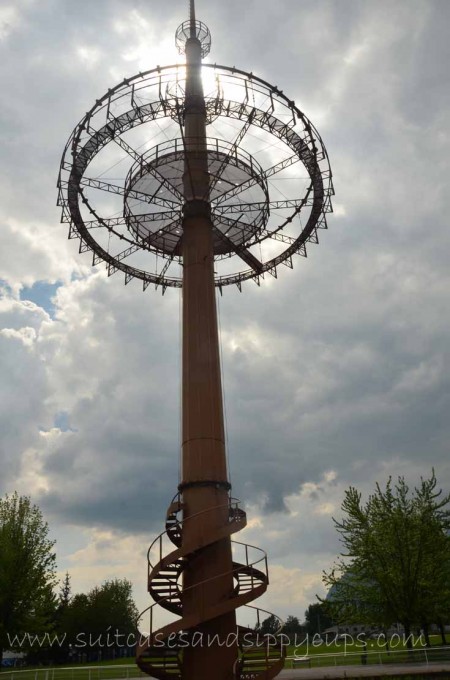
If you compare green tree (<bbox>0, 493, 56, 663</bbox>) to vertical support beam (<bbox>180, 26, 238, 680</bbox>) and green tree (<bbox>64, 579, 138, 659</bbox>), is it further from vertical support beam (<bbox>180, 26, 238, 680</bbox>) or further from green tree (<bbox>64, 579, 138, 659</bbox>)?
green tree (<bbox>64, 579, 138, 659</bbox>)

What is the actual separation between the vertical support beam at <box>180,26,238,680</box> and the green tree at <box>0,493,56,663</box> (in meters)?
16.7

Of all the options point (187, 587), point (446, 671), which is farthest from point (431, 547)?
point (187, 587)

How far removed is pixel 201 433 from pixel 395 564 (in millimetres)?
14920

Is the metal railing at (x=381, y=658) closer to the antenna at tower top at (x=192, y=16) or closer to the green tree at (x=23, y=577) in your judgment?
the green tree at (x=23, y=577)

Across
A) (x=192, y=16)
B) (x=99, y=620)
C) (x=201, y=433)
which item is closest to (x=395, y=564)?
(x=201, y=433)

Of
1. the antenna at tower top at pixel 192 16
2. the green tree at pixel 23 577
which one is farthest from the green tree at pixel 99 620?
the antenna at tower top at pixel 192 16

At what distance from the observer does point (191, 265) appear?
23312 millimetres

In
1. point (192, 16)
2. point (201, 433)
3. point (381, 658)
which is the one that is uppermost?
point (192, 16)

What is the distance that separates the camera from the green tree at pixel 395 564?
2828 cm

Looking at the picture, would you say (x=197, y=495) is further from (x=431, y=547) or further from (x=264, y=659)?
(x=431, y=547)

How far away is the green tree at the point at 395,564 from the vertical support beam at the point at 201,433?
13.3 metres

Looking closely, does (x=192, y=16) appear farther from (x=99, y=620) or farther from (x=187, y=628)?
(x=99, y=620)

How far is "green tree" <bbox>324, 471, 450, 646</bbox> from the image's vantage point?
28.3 m

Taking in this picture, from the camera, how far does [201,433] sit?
20.4 metres
